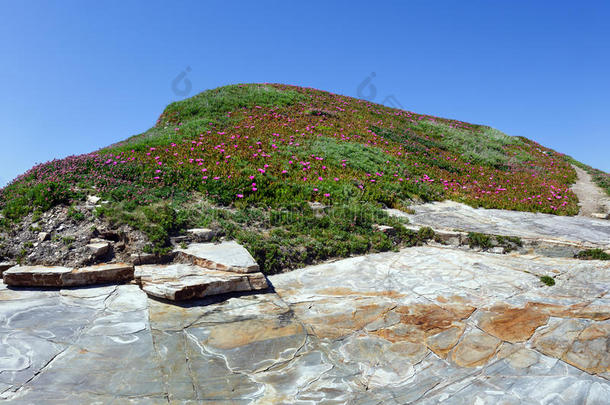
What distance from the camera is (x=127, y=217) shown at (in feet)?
26.6

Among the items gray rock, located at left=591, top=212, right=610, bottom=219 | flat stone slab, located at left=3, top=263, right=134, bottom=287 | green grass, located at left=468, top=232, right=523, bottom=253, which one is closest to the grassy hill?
gray rock, located at left=591, top=212, right=610, bottom=219

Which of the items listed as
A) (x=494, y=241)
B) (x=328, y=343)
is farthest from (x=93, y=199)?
(x=494, y=241)

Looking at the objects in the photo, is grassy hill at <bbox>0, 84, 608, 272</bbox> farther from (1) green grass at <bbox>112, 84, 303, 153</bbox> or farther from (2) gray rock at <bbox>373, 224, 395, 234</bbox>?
(2) gray rock at <bbox>373, 224, 395, 234</bbox>

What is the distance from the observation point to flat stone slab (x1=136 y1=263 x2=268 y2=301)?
5828mm

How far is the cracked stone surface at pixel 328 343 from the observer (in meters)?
3.71

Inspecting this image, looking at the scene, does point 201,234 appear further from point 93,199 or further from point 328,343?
point 328,343

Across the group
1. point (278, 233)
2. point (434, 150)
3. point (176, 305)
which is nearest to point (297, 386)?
point (176, 305)

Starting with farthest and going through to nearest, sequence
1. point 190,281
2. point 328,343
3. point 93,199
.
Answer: point 93,199
point 190,281
point 328,343

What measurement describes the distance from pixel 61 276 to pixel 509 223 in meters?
11.1

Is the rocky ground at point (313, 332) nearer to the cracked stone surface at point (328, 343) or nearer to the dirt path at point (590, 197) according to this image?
the cracked stone surface at point (328, 343)

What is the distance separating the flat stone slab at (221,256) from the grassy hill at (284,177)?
0.46 metres

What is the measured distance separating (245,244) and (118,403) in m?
4.56

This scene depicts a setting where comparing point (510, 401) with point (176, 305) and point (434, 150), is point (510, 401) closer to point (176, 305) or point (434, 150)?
point (176, 305)

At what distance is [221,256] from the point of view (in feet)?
23.0
